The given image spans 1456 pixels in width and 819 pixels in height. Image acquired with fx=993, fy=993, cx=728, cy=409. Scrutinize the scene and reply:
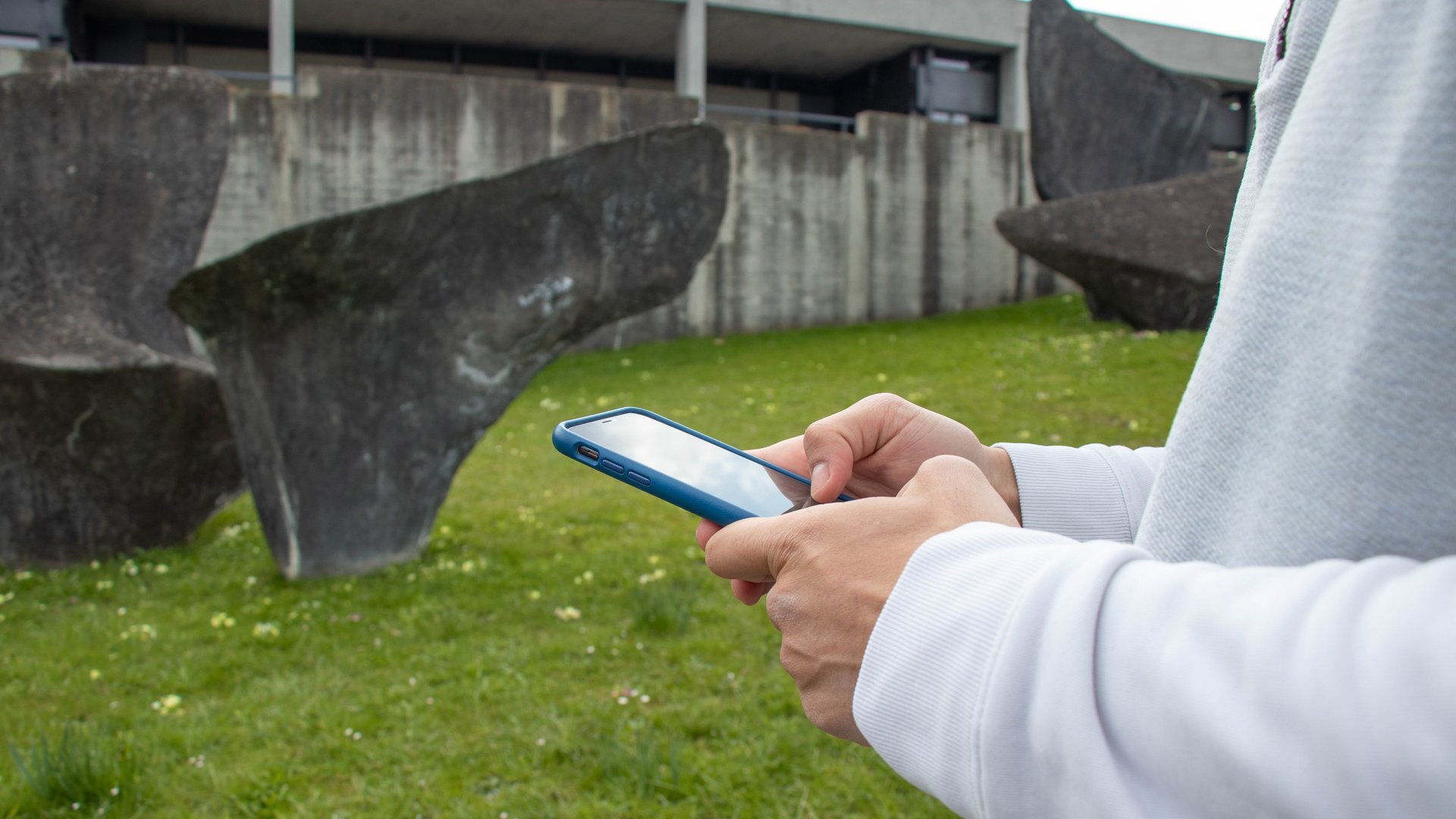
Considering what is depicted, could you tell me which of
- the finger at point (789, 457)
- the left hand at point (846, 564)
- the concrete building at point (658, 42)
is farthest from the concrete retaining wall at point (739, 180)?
the left hand at point (846, 564)

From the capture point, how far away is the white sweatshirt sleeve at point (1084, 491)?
50.3 inches

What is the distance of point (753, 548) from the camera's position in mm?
980

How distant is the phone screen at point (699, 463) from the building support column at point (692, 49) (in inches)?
606

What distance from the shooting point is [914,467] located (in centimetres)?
142

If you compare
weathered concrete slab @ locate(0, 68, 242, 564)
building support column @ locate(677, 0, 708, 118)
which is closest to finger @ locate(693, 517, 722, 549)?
weathered concrete slab @ locate(0, 68, 242, 564)

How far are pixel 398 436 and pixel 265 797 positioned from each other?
6.57 ft

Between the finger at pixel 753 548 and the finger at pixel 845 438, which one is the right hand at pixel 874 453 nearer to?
the finger at pixel 845 438

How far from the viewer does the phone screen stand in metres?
1.25

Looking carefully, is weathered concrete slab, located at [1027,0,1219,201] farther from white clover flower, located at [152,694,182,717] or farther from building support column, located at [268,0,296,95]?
building support column, located at [268,0,296,95]

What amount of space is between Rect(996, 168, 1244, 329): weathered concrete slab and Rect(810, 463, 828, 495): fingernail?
8.77m

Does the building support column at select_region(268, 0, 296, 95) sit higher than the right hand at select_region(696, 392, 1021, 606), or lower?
higher

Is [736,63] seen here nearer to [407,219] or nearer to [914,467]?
[407,219]

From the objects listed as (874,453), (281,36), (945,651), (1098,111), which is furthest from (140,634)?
(281,36)

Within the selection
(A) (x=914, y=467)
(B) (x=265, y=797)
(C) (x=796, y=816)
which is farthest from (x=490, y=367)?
(A) (x=914, y=467)
